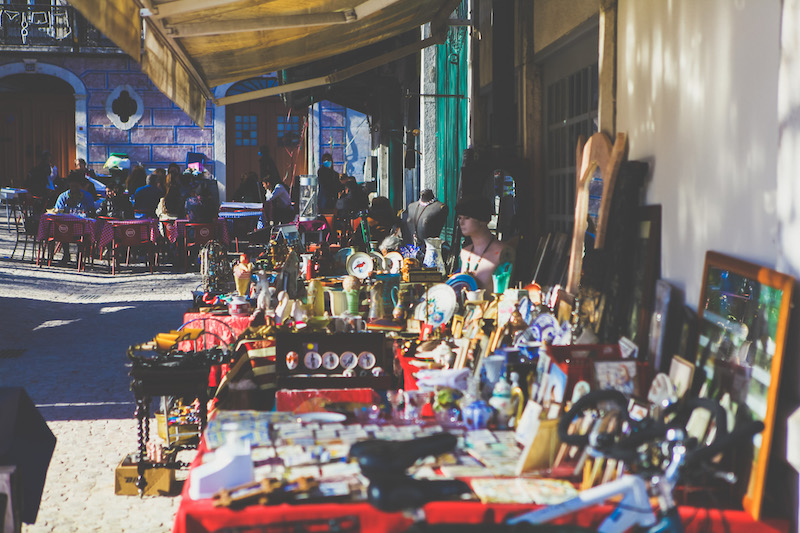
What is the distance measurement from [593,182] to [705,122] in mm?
1411

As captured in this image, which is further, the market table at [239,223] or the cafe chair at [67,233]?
the market table at [239,223]

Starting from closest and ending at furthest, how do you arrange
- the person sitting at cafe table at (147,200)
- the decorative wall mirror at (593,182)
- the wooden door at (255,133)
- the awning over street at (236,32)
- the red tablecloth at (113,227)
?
the decorative wall mirror at (593,182), the awning over street at (236,32), the red tablecloth at (113,227), the person sitting at cafe table at (147,200), the wooden door at (255,133)

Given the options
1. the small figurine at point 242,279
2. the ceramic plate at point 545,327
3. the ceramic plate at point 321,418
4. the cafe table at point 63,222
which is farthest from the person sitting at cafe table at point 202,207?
the ceramic plate at point 321,418

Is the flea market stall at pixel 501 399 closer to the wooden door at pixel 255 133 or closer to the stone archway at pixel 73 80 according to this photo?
the wooden door at pixel 255 133

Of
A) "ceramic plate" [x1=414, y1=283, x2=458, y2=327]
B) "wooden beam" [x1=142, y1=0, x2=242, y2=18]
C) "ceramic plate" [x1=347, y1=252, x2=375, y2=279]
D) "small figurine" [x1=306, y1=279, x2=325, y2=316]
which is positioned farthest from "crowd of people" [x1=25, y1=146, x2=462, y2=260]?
"wooden beam" [x1=142, y1=0, x2=242, y2=18]

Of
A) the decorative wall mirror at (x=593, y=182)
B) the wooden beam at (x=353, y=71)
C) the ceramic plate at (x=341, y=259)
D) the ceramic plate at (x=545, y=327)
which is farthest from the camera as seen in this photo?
the wooden beam at (x=353, y=71)

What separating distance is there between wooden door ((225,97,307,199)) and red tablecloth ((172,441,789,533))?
76.2 ft

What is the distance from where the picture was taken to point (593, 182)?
4555 mm

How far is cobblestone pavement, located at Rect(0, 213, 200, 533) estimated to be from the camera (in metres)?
4.25

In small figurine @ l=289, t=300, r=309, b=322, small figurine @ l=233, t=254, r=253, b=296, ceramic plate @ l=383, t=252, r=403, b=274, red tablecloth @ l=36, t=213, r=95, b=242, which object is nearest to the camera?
small figurine @ l=289, t=300, r=309, b=322

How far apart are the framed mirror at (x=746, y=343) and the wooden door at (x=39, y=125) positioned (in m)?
25.0

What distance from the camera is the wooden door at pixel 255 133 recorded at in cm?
2542

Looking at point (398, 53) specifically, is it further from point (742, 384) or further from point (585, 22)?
point (742, 384)

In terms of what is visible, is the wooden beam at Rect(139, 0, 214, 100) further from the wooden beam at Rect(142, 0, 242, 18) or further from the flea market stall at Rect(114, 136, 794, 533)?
the flea market stall at Rect(114, 136, 794, 533)
